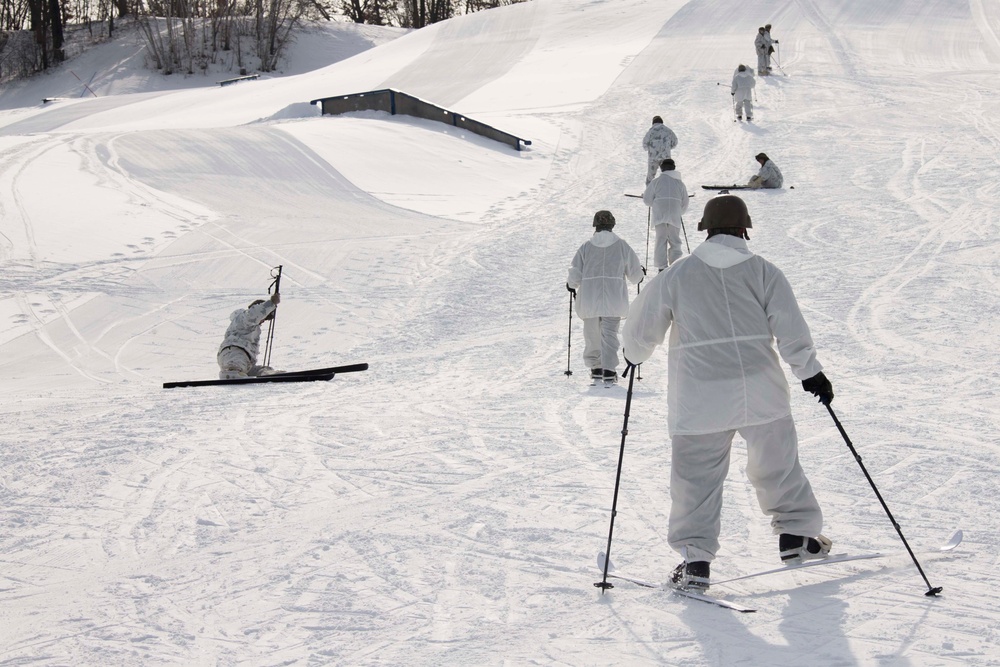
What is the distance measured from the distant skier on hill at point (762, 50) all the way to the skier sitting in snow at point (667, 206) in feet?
47.8

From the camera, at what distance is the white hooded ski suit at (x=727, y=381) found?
4.19 meters

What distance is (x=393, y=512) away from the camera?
215 inches

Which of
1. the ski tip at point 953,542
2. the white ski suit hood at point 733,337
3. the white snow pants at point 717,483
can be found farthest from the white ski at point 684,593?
the ski tip at point 953,542

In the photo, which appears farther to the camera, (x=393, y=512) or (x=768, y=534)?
(x=393, y=512)

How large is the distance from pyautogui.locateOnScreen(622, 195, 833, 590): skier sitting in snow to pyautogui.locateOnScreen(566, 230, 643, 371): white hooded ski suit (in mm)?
4381

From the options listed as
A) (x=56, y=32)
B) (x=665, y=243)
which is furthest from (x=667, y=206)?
(x=56, y=32)

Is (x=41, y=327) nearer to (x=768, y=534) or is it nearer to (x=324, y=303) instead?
(x=324, y=303)

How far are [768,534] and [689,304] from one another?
55.5 inches

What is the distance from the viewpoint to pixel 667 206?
1253 centimetres

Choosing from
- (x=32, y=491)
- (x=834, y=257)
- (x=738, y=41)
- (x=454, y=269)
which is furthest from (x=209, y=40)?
(x=32, y=491)

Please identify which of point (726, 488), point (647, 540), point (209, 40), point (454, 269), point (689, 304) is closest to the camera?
point (689, 304)

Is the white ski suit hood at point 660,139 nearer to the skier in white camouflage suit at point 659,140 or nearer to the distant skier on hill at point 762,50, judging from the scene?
the skier in white camouflage suit at point 659,140

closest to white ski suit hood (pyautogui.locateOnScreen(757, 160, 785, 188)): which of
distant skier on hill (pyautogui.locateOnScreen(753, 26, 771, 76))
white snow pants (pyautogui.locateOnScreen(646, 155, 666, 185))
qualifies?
white snow pants (pyautogui.locateOnScreen(646, 155, 666, 185))

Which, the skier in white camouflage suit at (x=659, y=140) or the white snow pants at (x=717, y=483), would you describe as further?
the skier in white camouflage suit at (x=659, y=140)
